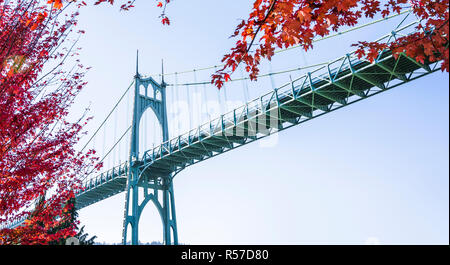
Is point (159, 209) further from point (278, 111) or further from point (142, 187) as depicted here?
point (278, 111)

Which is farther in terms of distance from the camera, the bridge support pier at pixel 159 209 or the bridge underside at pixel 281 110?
the bridge support pier at pixel 159 209

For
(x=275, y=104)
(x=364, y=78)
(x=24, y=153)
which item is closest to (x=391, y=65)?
(x=364, y=78)

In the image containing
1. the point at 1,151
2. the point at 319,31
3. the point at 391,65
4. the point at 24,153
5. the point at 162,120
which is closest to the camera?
the point at 319,31

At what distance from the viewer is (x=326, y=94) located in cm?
1741

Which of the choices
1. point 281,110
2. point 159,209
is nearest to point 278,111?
point 281,110

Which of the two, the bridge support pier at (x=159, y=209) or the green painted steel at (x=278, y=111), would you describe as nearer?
the green painted steel at (x=278, y=111)

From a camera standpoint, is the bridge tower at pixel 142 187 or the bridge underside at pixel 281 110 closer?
the bridge underside at pixel 281 110

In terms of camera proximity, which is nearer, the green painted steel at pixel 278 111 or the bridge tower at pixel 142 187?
the green painted steel at pixel 278 111

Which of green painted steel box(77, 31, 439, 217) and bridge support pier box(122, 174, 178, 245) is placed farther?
bridge support pier box(122, 174, 178, 245)

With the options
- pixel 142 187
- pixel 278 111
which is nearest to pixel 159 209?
pixel 142 187
